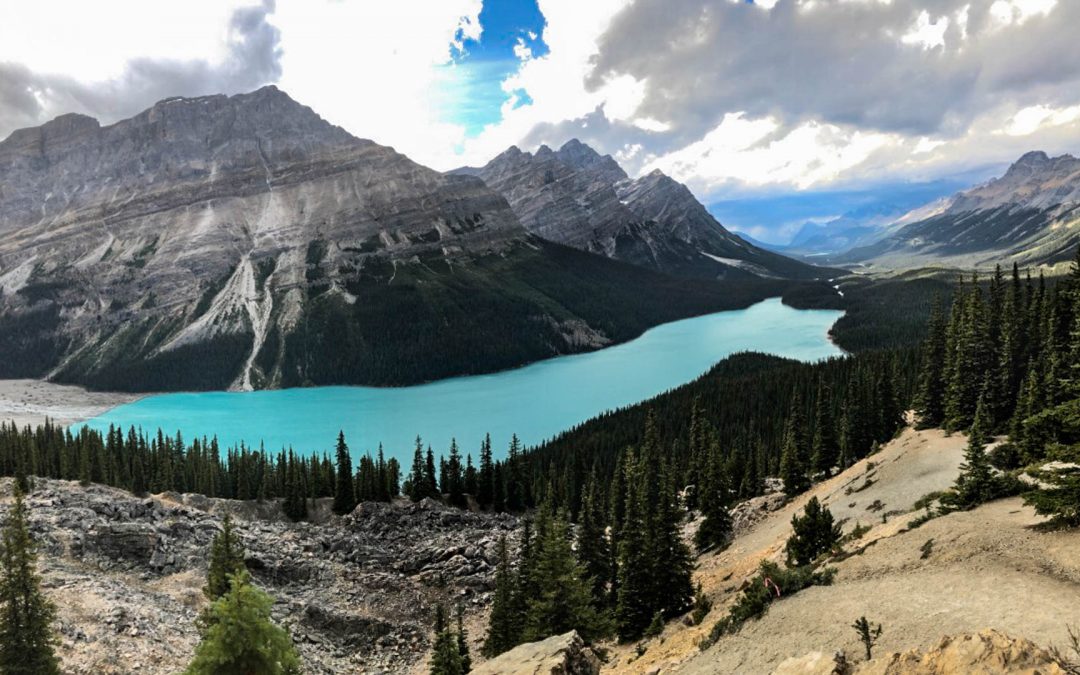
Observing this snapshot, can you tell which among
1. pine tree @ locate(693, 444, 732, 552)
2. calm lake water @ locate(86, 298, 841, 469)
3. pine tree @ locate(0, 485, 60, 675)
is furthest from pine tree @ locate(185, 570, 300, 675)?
calm lake water @ locate(86, 298, 841, 469)

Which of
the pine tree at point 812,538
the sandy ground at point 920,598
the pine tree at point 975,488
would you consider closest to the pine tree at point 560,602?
the sandy ground at point 920,598

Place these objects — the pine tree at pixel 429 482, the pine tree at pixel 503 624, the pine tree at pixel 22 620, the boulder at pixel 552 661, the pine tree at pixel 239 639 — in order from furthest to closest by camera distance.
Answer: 1. the pine tree at pixel 429 482
2. the pine tree at pixel 503 624
3. the pine tree at pixel 22 620
4. the pine tree at pixel 239 639
5. the boulder at pixel 552 661

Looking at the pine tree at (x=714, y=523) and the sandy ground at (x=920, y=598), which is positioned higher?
the sandy ground at (x=920, y=598)

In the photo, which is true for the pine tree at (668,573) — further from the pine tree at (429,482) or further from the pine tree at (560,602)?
the pine tree at (429,482)

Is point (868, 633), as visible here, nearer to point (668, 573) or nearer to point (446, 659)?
point (668, 573)

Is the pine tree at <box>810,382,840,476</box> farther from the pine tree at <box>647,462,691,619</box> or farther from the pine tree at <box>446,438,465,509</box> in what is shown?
the pine tree at <box>446,438,465,509</box>

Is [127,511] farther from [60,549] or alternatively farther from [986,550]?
[986,550]

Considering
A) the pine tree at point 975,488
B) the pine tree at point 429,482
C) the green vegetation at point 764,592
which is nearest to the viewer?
the green vegetation at point 764,592
